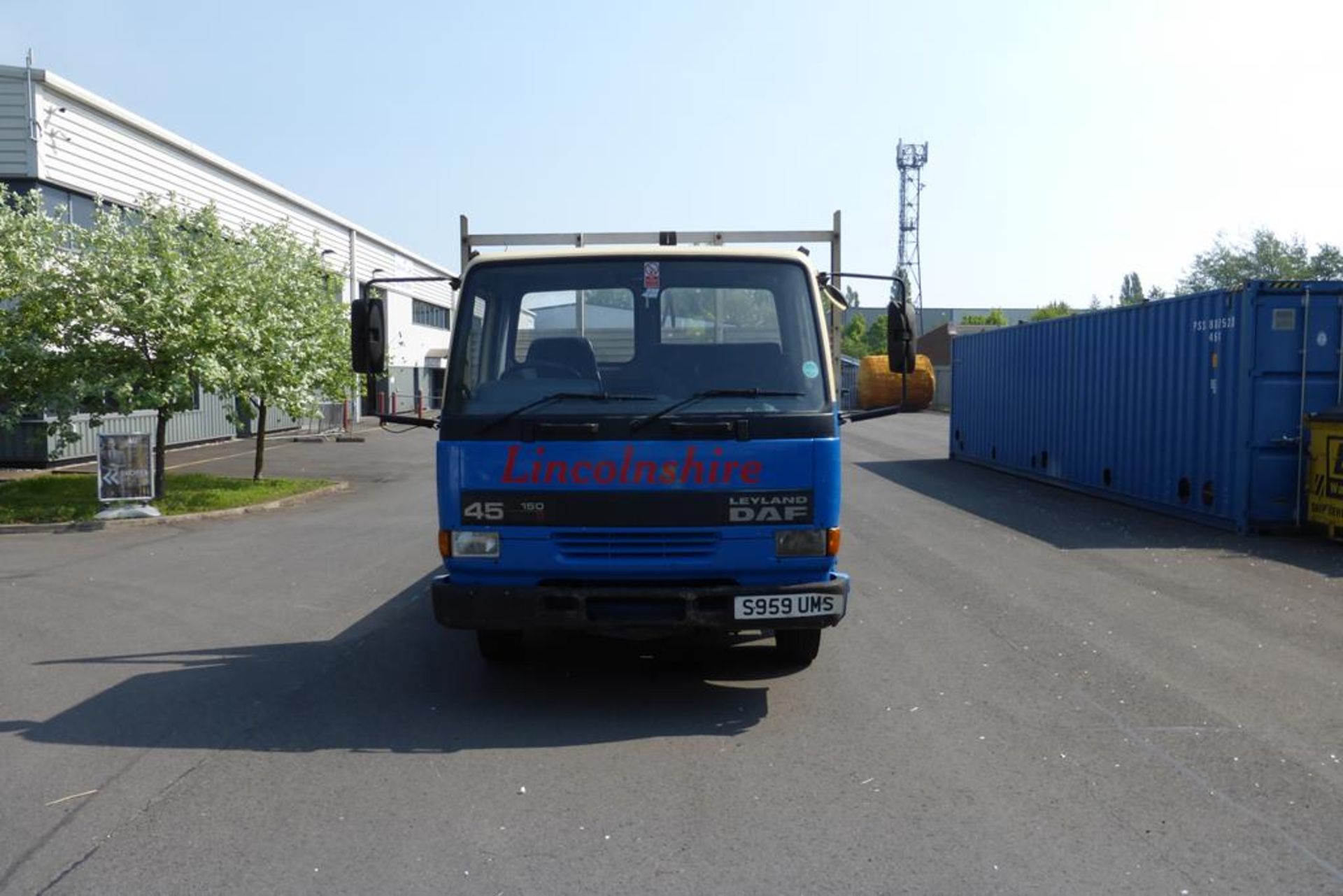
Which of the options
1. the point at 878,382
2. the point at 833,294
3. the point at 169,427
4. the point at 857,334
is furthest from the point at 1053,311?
the point at 833,294

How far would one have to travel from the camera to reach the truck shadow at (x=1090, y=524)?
12.6m

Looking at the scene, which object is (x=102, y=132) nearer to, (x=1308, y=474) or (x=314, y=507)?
(x=314, y=507)

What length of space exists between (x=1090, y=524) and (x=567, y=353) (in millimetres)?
10419

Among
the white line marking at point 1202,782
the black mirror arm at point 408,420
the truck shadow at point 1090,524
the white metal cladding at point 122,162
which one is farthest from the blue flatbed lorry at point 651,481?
the white metal cladding at point 122,162

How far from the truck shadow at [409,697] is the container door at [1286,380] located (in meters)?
8.73

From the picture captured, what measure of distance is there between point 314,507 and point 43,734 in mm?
11955

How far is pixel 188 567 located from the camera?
11.6 m

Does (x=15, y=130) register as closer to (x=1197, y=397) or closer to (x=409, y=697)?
(x=409, y=697)

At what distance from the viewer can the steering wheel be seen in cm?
641

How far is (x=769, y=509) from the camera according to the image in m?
6.12

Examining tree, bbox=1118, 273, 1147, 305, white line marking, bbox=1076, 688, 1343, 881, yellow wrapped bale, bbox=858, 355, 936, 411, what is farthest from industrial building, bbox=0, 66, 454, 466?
tree, bbox=1118, 273, 1147, 305

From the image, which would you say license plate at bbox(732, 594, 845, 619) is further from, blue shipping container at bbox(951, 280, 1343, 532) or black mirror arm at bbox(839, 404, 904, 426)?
blue shipping container at bbox(951, 280, 1343, 532)

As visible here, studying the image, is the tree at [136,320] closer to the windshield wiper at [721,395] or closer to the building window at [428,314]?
the windshield wiper at [721,395]

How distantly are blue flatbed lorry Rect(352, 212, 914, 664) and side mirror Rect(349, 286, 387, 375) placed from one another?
61 cm
